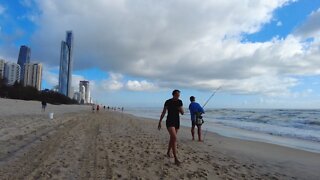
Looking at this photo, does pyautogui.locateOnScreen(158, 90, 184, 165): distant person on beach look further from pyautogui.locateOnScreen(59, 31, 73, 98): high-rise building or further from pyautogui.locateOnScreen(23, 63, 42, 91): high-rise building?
pyautogui.locateOnScreen(59, 31, 73, 98): high-rise building

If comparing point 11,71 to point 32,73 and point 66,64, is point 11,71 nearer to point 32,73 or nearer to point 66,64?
point 32,73

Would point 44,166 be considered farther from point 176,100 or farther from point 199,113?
point 199,113

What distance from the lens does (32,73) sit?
162 metres

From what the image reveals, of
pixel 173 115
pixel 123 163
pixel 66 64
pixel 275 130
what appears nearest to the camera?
pixel 123 163

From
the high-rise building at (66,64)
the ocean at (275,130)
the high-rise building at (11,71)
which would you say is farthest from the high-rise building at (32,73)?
the ocean at (275,130)

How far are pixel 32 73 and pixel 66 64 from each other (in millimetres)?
24387

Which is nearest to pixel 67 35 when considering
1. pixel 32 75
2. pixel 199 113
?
pixel 32 75

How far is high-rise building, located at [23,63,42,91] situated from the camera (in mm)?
159250

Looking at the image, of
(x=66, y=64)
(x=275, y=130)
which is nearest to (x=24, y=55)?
(x=66, y=64)

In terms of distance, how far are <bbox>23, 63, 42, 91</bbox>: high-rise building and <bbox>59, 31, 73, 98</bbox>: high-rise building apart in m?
19.6

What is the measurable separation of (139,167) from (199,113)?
587cm

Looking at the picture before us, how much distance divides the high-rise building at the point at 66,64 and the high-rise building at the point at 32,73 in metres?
19.6

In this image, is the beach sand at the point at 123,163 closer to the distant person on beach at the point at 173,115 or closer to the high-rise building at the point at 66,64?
the distant person on beach at the point at 173,115

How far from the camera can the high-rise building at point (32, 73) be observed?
159 metres
